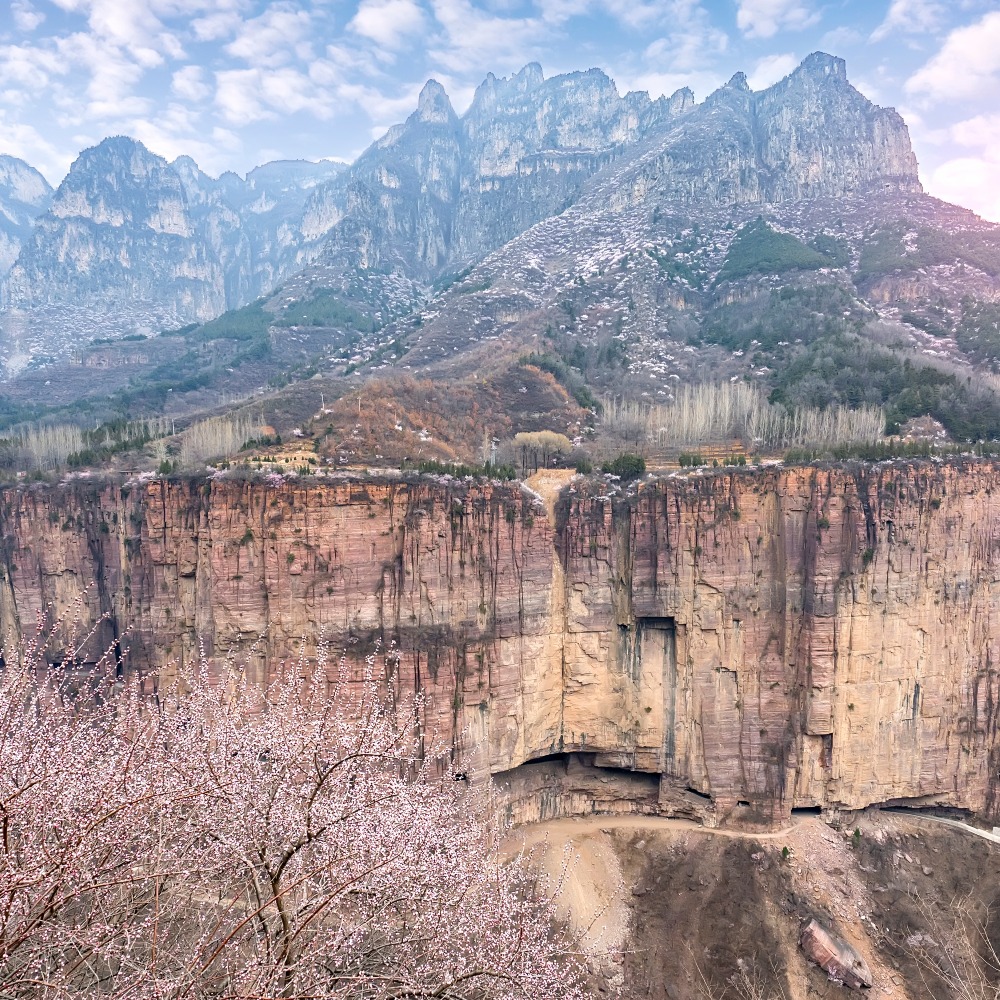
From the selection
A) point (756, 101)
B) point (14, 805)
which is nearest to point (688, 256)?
point (756, 101)

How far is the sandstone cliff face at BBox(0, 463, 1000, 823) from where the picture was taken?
33094mm

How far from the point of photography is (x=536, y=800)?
116 ft

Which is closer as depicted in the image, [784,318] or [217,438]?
[217,438]

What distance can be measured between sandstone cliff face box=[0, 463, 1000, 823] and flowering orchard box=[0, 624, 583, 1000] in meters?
17.9

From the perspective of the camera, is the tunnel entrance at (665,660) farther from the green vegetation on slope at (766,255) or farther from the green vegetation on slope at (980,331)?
the green vegetation on slope at (766,255)

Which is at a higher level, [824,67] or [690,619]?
[824,67]

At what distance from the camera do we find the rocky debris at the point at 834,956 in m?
27.5

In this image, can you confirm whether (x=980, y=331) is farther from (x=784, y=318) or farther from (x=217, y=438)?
→ (x=217, y=438)

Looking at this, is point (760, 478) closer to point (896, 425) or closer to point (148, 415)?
point (896, 425)

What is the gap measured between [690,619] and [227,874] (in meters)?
27.3

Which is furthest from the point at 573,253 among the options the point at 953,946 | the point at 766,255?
the point at 953,946

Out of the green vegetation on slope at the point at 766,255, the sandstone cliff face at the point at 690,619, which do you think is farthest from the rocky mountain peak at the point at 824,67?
the sandstone cliff face at the point at 690,619

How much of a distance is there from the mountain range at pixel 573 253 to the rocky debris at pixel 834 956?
1293 inches

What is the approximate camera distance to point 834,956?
27938 millimetres
